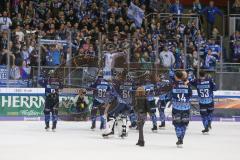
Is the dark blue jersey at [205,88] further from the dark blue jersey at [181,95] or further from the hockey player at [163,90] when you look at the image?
the dark blue jersey at [181,95]

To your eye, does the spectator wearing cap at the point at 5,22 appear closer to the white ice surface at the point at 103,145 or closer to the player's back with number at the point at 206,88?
the white ice surface at the point at 103,145

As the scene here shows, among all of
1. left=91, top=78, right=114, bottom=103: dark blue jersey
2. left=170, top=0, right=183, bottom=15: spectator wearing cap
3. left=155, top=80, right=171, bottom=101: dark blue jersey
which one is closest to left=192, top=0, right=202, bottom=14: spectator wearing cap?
left=170, top=0, right=183, bottom=15: spectator wearing cap

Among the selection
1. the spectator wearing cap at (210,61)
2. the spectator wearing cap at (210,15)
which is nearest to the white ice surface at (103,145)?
the spectator wearing cap at (210,61)

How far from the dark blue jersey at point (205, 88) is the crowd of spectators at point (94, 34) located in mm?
2789

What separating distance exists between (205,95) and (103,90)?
2.93m

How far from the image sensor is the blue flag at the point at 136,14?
91.0 feet

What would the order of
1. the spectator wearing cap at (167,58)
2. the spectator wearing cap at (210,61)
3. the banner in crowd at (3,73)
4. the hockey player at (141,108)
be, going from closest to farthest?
1. the hockey player at (141,108)
2. the banner in crowd at (3,73)
3. the spectator wearing cap at (167,58)
4. the spectator wearing cap at (210,61)

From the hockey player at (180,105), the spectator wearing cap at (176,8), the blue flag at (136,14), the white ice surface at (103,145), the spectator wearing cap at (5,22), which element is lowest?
the white ice surface at (103,145)

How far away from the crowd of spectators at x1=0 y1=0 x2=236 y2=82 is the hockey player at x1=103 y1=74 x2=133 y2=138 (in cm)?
362

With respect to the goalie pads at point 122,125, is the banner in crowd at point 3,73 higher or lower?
higher

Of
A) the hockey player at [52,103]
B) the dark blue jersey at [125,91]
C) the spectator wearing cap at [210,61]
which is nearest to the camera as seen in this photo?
the dark blue jersey at [125,91]

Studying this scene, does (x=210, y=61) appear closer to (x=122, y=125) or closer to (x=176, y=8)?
(x=176, y=8)

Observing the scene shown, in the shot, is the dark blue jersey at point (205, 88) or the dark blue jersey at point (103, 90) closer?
the dark blue jersey at point (103, 90)

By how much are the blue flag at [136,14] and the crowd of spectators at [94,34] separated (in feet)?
0.78
